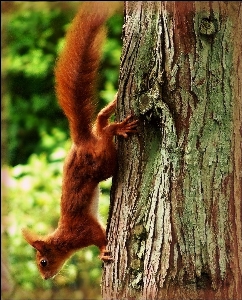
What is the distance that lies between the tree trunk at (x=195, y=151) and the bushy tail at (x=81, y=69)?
0.26m

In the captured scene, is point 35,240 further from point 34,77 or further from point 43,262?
point 34,77

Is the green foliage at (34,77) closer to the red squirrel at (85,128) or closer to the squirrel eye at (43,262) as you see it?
the squirrel eye at (43,262)

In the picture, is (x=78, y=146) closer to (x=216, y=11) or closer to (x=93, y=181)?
(x=93, y=181)

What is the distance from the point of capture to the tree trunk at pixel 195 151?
2336 mm

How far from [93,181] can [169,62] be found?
2.24ft

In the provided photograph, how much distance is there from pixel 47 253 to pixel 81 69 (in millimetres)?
1126

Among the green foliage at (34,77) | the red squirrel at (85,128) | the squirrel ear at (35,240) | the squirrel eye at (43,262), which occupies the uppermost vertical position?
the green foliage at (34,77)

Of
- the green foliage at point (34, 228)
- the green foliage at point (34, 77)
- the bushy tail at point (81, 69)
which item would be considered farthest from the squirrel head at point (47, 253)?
the green foliage at point (34, 77)

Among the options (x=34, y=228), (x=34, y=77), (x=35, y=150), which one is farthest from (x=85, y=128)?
(x=34, y=77)

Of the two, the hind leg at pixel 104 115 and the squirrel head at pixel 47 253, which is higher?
the hind leg at pixel 104 115

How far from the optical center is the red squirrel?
2566 millimetres

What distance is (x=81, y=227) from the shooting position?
119 inches

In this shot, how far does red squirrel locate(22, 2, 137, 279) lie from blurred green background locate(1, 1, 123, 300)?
287mm

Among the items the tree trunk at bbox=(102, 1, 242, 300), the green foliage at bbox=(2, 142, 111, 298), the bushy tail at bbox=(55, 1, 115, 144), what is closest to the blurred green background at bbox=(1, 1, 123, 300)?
the green foliage at bbox=(2, 142, 111, 298)
